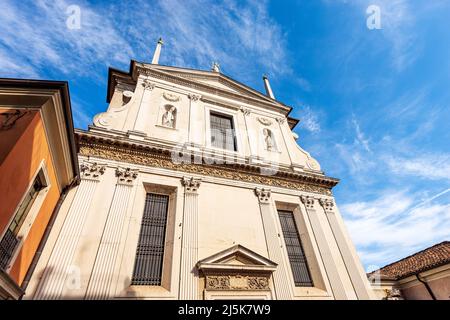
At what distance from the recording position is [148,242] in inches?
317

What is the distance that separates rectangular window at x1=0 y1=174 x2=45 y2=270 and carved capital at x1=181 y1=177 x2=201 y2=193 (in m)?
4.71

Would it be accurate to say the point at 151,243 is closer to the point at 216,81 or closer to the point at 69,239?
the point at 69,239

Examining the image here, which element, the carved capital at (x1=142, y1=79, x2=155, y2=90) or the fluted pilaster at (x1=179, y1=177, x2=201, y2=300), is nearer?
the fluted pilaster at (x1=179, y1=177, x2=201, y2=300)

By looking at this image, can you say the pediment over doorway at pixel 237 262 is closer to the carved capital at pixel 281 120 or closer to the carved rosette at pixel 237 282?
the carved rosette at pixel 237 282

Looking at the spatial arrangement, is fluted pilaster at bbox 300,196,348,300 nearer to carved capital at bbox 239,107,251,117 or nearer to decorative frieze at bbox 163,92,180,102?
carved capital at bbox 239,107,251,117

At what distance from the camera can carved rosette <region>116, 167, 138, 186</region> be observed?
8580mm

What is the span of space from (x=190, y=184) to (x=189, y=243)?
8.01 ft

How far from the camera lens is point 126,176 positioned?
344 inches

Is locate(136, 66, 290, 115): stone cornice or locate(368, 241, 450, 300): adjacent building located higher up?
locate(136, 66, 290, 115): stone cornice

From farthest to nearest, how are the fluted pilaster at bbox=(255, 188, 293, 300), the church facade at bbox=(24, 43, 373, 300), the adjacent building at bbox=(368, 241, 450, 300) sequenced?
the adjacent building at bbox=(368, 241, 450, 300) → the fluted pilaster at bbox=(255, 188, 293, 300) → the church facade at bbox=(24, 43, 373, 300)

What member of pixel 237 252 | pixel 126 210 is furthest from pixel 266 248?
pixel 126 210

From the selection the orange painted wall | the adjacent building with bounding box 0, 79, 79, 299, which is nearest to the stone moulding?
the adjacent building with bounding box 0, 79, 79, 299
